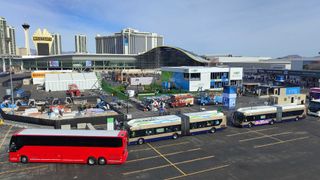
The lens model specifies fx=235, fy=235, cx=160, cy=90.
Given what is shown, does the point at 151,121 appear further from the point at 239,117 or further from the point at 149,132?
the point at 239,117

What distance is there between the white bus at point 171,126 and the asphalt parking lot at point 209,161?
915 millimetres

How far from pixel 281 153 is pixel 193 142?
9798 mm

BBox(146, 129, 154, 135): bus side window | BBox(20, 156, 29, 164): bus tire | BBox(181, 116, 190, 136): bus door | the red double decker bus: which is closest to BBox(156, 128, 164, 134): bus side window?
BBox(146, 129, 154, 135): bus side window

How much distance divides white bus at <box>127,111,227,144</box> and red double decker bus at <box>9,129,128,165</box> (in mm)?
5687

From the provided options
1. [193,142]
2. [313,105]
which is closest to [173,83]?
[313,105]

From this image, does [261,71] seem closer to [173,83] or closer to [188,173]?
[173,83]

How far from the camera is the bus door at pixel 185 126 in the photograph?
3112 centimetres

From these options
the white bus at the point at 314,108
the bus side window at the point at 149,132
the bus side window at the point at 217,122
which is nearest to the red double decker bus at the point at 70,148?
the bus side window at the point at 149,132

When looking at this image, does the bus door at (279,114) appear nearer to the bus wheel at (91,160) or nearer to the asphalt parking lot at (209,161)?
the asphalt parking lot at (209,161)

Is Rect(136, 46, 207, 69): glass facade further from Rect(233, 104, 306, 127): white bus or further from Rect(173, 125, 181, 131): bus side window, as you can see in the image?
Rect(173, 125, 181, 131): bus side window

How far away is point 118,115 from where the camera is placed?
37250 mm

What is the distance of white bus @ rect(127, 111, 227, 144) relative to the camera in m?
28.5

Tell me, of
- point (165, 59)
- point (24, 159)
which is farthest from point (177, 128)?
point (165, 59)

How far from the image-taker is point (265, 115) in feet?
122
